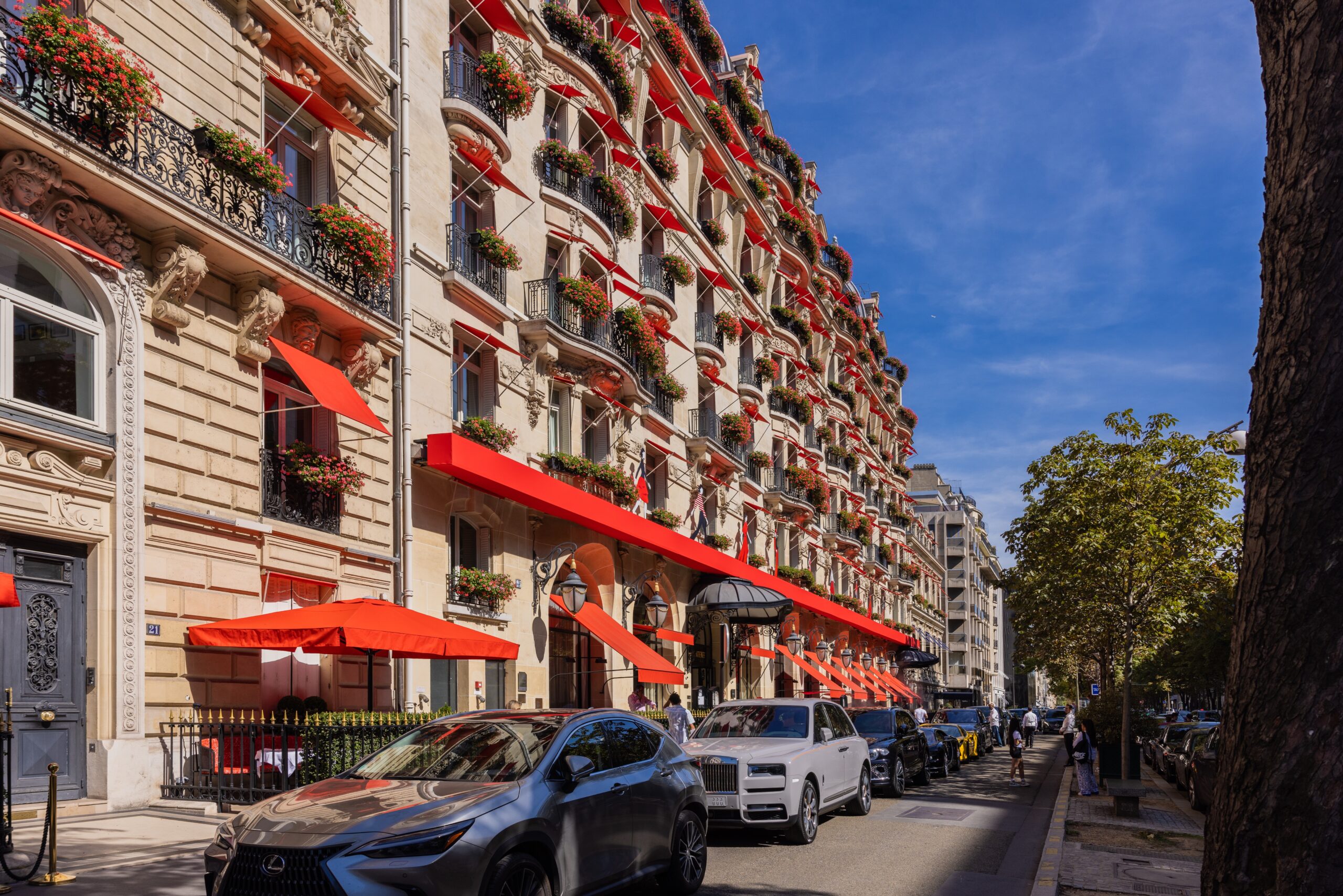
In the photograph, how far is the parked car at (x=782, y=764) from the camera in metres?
13.5

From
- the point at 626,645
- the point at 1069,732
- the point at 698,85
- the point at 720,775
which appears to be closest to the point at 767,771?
the point at 720,775

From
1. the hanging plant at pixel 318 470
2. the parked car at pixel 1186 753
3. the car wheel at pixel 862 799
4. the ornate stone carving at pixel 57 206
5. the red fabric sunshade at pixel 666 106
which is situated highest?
the red fabric sunshade at pixel 666 106

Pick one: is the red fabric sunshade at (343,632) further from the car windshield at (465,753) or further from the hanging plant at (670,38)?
the hanging plant at (670,38)

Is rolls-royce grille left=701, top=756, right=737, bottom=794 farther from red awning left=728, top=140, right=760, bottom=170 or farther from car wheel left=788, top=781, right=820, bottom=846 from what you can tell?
red awning left=728, top=140, right=760, bottom=170

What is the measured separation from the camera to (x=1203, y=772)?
18812 mm

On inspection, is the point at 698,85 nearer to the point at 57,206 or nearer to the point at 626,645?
the point at 626,645

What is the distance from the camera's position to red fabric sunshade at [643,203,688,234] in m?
31.2

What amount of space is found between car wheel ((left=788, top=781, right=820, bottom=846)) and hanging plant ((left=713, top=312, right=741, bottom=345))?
24.4 meters

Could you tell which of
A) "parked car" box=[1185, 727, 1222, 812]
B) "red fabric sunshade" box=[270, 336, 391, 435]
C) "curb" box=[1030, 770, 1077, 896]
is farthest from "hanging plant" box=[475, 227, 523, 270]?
"parked car" box=[1185, 727, 1222, 812]

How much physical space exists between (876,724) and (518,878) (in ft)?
53.6

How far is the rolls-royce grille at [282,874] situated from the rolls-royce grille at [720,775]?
24.8 feet

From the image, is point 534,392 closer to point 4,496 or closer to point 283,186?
point 283,186

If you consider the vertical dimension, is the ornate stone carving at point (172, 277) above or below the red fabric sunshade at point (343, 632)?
above

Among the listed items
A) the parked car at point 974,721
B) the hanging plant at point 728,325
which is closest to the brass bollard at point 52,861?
the hanging plant at point 728,325
